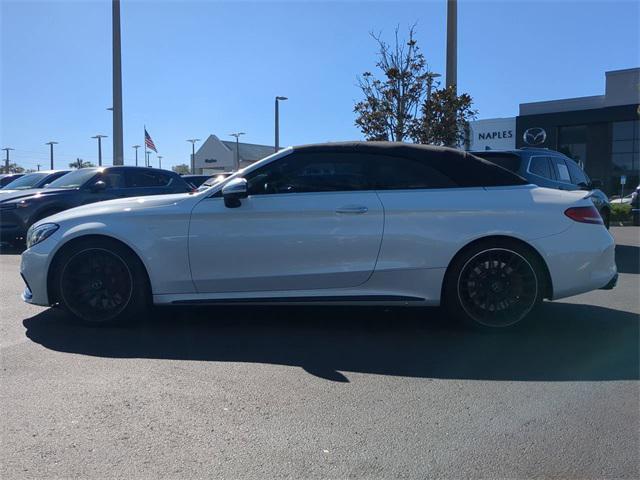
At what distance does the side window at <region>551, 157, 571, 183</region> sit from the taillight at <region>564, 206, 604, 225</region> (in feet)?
16.3

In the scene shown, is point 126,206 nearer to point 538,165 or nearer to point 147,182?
point 147,182

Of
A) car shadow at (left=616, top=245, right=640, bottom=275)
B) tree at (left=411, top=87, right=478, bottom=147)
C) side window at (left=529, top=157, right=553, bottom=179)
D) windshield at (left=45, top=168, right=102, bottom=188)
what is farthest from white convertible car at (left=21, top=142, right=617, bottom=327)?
tree at (left=411, top=87, right=478, bottom=147)

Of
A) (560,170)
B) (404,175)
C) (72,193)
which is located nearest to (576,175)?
(560,170)

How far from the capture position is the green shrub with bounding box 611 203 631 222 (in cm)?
2109

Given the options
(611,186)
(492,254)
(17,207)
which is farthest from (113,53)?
(611,186)

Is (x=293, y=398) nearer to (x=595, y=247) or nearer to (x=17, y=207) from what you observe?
(x=595, y=247)

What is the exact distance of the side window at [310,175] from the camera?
5.15 meters

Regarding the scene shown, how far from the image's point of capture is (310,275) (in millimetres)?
4996

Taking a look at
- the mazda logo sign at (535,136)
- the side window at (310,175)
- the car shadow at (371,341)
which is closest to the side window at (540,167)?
the car shadow at (371,341)

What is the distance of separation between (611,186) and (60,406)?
41.8 m

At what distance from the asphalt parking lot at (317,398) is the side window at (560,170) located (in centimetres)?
479

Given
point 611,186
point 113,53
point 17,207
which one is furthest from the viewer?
point 611,186

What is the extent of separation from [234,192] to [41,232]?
74.1 inches

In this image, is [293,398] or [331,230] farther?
[331,230]
